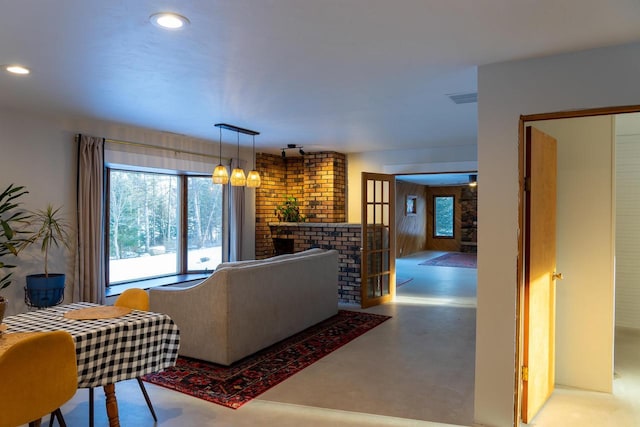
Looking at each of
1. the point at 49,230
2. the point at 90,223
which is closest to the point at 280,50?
the point at 49,230

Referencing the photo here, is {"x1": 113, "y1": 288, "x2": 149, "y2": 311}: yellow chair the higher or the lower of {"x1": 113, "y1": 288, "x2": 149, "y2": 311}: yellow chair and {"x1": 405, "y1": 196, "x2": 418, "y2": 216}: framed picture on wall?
the lower

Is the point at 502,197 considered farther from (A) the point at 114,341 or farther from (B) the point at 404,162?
(B) the point at 404,162

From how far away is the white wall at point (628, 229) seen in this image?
4.93m

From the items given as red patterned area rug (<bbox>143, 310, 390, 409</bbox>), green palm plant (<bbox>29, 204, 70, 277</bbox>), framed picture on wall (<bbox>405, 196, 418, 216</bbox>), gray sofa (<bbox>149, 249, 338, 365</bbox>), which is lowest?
red patterned area rug (<bbox>143, 310, 390, 409</bbox>)

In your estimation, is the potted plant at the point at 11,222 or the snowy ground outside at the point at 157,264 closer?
the potted plant at the point at 11,222

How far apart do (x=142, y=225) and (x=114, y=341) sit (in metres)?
4.11

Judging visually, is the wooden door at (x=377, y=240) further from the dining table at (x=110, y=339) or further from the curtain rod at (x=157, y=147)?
the dining table at (x=110, y=339)

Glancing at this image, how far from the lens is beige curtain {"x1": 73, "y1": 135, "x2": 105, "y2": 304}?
15.7 feet

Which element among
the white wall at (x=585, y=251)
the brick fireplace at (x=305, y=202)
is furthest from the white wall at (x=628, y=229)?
the brick fireplace at (x=305, y=202)

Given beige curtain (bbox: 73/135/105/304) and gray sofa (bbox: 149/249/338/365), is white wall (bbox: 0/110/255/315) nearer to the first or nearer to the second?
beige curtain (bbox: 73/135/105/304)

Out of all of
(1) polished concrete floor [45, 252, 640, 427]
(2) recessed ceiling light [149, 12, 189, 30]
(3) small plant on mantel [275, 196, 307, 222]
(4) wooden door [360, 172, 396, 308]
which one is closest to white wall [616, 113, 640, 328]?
(1) polished concrete floor [45, 252, 640, 427]

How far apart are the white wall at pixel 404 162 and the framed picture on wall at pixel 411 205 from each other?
5.67 m

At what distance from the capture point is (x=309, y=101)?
3969 mm

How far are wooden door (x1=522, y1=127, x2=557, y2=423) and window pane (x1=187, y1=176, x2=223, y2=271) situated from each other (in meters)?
4.98
